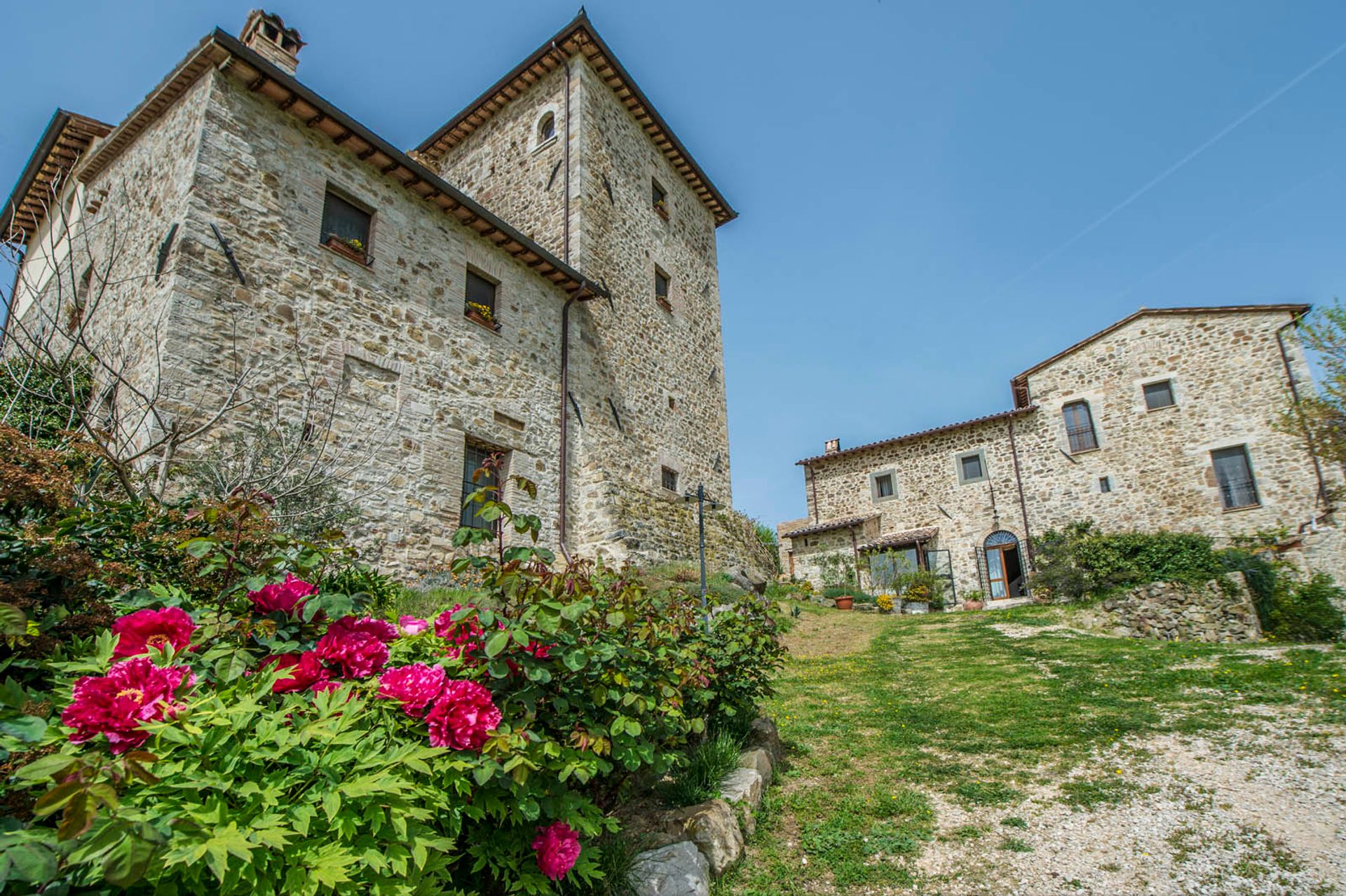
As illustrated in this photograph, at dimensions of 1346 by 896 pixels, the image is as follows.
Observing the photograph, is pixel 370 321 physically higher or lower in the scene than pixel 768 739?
higher

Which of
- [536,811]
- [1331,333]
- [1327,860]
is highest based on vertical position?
[1331,333]

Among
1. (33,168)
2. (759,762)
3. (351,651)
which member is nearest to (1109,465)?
(759,762)

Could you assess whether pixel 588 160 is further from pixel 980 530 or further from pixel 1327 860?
pixel 980 530

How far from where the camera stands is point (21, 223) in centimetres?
1080

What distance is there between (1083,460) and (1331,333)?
6291mm

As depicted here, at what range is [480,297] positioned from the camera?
408 inches

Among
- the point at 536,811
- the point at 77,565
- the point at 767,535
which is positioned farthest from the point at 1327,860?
the point at 767,535

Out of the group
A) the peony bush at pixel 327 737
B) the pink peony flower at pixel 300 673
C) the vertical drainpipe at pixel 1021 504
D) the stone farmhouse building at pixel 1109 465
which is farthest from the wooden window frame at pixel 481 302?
the vertical drainpipe at pixel 1021 504

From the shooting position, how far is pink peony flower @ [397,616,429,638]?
9.32 feet

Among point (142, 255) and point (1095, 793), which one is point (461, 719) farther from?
point (142, 255)

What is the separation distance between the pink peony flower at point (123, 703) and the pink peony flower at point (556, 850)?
4.96ft

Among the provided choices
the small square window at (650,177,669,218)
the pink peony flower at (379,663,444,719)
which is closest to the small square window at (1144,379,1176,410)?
the small square window at (650,177,669,218)

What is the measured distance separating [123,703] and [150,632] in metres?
0.50

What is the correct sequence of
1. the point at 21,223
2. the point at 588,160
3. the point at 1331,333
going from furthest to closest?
1. the point at 1331,333
2. the point at 588,160
3. the point at 21,223
